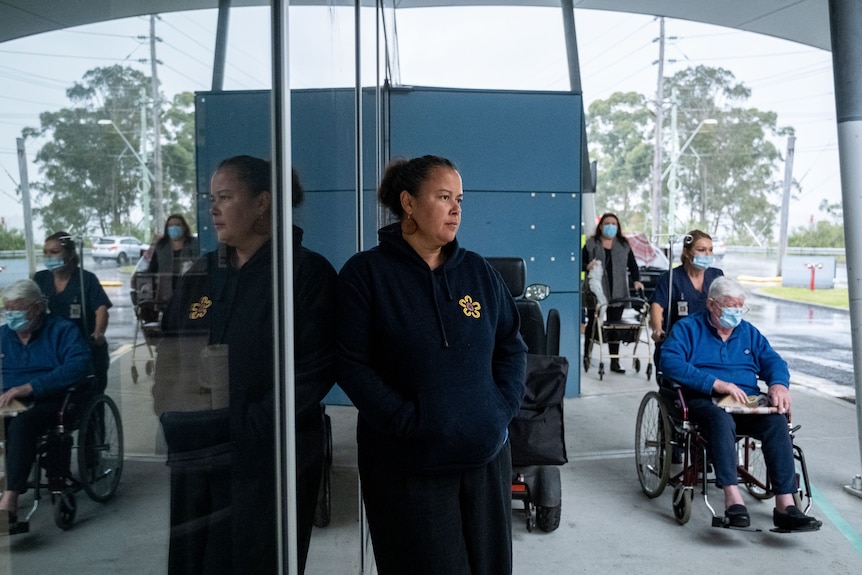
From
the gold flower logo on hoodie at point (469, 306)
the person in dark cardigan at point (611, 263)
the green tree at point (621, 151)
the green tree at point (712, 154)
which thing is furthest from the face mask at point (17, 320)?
the green tree at point (621, 151)

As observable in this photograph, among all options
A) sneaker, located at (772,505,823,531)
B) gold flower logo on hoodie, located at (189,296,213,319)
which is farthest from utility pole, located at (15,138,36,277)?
sneaker, located at (772,505,823,531)

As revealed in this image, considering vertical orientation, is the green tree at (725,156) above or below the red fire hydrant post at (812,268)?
above

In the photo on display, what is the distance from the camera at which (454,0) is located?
1222 centimetres

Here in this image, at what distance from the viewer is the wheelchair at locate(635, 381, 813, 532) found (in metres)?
3.73

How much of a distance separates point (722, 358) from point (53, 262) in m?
3.77

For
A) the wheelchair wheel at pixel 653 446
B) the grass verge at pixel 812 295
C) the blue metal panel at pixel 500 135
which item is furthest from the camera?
the grass verge at pixel 812 295

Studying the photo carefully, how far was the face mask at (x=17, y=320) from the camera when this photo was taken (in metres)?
0.59

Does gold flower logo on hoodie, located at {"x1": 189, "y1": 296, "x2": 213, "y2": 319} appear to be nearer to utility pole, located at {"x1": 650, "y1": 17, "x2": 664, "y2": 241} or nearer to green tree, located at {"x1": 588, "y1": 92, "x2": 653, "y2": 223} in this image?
utility pole, located at {"x1": 650, "y1": 17, "x2": 664, "y2": 241}

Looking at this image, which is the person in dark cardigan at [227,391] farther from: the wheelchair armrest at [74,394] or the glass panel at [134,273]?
→ the wheelchair armrest at [74,394]

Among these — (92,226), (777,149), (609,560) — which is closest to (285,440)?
(92,226)

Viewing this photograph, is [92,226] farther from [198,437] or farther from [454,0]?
[454,0]

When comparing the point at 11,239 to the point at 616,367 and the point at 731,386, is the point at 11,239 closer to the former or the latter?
the point at 731,386

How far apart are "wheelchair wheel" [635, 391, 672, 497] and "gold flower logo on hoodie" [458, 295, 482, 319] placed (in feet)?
8.07

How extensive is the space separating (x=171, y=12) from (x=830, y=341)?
13007 mm
